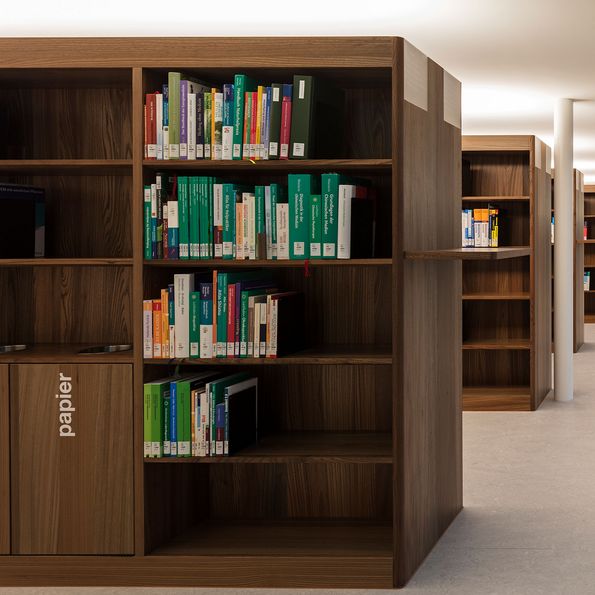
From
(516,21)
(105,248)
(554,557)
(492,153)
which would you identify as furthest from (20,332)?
(492,153)

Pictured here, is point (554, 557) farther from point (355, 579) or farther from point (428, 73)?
point (428, 73)

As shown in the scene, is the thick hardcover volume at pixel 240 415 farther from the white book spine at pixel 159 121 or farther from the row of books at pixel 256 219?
the white book spine at pixel 159 121

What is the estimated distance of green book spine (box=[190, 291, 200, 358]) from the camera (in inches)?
160

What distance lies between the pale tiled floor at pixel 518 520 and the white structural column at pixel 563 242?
0.86 meters

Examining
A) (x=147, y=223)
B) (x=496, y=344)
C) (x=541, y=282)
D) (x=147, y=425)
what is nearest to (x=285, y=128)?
(x=147, y=223)

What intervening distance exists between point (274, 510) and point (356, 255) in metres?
1.36

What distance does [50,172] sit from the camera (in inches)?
175

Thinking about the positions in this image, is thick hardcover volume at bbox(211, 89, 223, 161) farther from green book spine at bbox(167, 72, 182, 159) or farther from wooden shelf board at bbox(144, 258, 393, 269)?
wooden shelf board at bbox(144, 258, 393, 269)

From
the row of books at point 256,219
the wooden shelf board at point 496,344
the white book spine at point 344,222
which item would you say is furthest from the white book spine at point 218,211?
the wooden shelf board at point 496,344

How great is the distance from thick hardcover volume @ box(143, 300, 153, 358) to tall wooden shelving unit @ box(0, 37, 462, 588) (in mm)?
33

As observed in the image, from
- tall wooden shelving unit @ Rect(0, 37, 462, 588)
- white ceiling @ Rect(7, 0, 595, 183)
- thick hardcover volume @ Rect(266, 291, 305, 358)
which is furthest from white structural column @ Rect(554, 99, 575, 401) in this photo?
thick hardcover volume @ Rect(266, 291, 305, 358)

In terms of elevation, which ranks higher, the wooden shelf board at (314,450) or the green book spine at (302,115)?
the green book spine at (302,115)

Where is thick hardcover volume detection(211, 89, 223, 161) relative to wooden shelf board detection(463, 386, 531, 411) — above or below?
above

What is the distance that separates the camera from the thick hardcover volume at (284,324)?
407 cm
